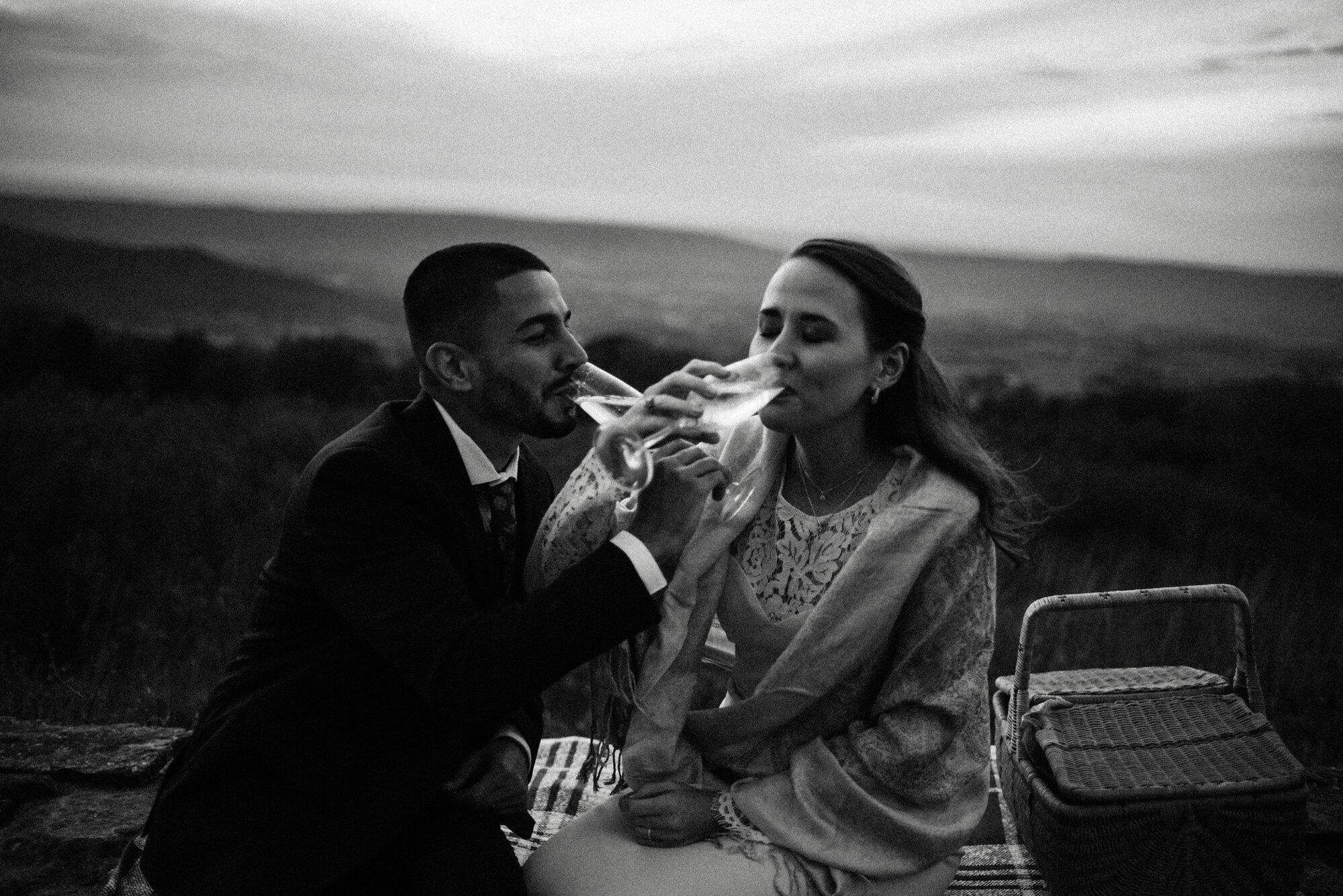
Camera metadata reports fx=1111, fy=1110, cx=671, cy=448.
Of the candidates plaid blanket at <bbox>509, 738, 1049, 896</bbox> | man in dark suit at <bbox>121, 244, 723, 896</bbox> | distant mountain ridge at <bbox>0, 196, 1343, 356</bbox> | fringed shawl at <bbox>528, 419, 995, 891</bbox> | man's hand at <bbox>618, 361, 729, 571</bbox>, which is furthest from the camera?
distant mountain ridge at <bbox>0, 196, 1343, 356</bbox>

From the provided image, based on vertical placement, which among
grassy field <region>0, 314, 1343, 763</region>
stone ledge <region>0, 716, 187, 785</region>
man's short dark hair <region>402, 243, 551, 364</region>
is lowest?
stone ledge <region>0, 716, 187, 785</region>

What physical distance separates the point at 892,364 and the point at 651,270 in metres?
4.75

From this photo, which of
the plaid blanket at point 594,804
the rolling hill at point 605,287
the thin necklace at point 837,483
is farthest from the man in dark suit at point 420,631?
the rolling hill at point 605,287

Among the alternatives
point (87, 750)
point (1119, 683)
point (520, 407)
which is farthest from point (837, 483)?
point (87, 750)

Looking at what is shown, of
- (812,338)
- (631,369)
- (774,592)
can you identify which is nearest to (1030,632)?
(774,592)

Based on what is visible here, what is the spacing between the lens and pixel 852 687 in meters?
2.47

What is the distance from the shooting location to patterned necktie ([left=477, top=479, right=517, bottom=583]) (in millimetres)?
2598

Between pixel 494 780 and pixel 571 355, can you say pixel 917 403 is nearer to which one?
pixel 571 355

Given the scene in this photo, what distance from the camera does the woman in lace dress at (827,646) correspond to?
2.35 m

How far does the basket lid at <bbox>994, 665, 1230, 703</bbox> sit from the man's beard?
1.76 m

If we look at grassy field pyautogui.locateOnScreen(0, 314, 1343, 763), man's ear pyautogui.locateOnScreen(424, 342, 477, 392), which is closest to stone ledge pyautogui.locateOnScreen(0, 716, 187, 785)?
grassy field pyautogui.locateOnScreen(0, 314, 1343, 763)

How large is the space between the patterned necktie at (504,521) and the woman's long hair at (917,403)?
0.87 metres

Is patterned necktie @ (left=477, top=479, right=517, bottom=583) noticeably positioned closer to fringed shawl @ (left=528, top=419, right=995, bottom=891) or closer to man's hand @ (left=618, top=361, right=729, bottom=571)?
fringed shawl @ (left=528, top=419, right=995, bottom=891)

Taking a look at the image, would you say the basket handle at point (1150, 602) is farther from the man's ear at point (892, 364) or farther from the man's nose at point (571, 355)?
the man's nose at point (571, 355)
